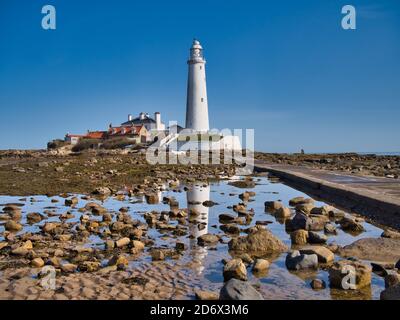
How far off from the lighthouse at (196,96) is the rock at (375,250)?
4621 cm

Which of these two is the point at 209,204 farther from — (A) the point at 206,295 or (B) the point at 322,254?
(A) the point at 206,295

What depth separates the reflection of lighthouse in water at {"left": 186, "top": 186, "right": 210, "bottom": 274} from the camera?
668 cm

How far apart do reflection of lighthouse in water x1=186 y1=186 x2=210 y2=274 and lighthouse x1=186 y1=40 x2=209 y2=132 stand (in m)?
36.0

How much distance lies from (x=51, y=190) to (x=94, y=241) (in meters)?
8.71

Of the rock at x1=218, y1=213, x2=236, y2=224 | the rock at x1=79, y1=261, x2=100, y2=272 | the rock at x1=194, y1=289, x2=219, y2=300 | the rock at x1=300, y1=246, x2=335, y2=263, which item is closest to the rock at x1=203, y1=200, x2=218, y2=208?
the rock at x1=218, y1=213, x2=236, y2=224

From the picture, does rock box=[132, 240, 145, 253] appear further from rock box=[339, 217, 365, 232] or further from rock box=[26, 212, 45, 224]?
rock box=[339, 217, 365, 232]

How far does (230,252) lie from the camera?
691 cm

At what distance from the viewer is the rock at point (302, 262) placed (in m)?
5.90

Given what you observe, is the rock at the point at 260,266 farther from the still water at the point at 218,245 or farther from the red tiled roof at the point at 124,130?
the red tiled roof at the point at 124,130

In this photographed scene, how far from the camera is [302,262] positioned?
5922mm

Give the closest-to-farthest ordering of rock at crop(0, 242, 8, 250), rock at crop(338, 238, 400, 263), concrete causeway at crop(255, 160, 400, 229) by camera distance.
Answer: rock at crop(338, 238, 400, 263)
rock at crop(0, 242, 8, 250)
concrete causeway at crop(255, 160, 400, 229)

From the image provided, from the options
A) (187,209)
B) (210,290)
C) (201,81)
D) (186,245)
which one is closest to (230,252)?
(186,245)

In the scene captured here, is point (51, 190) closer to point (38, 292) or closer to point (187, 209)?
point (187, 209)

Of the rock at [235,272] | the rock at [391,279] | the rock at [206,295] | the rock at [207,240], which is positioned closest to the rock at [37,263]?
the rock at [206,295]
